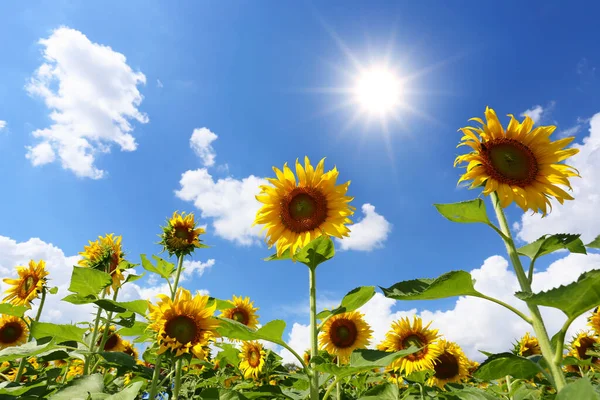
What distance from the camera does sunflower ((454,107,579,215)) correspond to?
2871 millimetres

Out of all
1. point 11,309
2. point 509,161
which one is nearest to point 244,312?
point 11,309

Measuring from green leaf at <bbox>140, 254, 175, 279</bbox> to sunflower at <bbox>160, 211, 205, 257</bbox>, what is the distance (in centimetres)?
124

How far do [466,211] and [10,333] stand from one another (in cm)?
882

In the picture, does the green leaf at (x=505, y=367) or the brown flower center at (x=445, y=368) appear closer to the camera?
the green leaf at (x=505, y=367)

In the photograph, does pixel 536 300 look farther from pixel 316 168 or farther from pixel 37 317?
pixel 37 317

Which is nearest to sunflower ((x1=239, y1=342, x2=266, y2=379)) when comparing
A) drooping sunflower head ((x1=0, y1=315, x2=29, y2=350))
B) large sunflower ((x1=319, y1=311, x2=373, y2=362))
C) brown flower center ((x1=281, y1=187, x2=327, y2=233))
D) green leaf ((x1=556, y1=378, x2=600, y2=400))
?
large sunflower ((x1=319, y1=311, x2=373, y2=362))

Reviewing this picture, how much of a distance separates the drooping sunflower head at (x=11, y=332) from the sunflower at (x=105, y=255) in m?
3.35

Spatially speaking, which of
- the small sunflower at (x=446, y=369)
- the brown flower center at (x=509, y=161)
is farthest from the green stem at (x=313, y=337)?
the small sunflower at (x=446, y=369)

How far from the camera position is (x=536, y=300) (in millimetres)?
1738

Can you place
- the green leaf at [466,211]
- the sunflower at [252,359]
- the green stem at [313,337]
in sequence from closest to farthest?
the green leaf at [466,211], the green stem at [313,337], the sunflower at [252,359]

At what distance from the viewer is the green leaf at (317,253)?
9.92ft

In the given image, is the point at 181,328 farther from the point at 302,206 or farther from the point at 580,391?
the point at 580,391

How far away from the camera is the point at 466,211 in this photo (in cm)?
231

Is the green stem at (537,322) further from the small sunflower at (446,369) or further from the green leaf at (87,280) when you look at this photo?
the small sunflower at (446,369)
